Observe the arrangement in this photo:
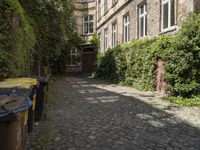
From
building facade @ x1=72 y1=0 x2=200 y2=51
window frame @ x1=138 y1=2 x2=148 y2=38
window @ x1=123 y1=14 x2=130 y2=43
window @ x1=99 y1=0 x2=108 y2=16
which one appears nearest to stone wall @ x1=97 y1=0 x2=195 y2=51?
building facade @ x1=72 y1=0 x2=200 y2=51

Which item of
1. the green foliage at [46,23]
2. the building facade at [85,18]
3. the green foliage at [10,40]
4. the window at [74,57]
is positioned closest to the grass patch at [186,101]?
the green foliage at [10,40]

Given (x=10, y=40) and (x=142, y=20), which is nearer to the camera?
(x=10, y=40)

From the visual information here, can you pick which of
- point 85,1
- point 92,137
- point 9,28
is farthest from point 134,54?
point 85,1

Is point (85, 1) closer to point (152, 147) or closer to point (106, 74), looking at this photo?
point (106, 74)

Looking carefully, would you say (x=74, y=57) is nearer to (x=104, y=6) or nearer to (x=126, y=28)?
(x=104, y=6)

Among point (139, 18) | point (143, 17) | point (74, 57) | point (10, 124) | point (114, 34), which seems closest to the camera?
point (10, 124)

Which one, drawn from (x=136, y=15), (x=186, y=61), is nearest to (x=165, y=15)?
(x=136, y=15)

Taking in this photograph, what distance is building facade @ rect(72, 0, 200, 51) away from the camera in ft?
39.5

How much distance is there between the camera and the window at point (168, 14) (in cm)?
1270

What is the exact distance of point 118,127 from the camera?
638cm

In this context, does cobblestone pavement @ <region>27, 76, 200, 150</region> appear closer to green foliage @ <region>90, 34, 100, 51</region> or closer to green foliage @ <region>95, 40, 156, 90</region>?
green foliage @ <region>95, 40, 156, 90</region>

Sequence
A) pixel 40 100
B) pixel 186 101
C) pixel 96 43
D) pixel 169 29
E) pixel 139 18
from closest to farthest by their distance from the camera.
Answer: pixel 40 100 → pixel 186 101 → pixel 169 29 → pixel 139 18 → pixel 96 43

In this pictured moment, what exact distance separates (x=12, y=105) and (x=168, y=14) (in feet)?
36.4

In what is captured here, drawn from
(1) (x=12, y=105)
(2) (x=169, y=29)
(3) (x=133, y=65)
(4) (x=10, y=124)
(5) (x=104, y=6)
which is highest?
(5) (x=104, y=6)
